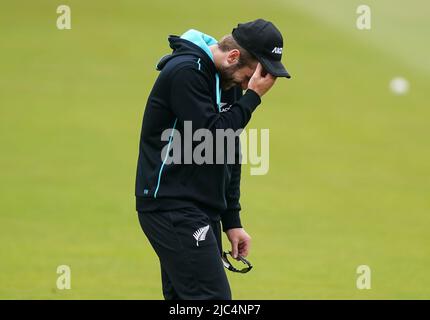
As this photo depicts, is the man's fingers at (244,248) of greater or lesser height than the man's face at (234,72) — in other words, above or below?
below

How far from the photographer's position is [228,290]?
6160mm

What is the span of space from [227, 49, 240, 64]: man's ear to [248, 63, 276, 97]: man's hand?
0.50 feet

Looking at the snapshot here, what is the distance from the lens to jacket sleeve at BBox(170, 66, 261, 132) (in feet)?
19.3

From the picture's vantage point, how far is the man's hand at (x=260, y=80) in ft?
20.0

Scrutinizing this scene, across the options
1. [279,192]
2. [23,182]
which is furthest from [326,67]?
[23,182]

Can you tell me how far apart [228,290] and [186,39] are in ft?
5.23

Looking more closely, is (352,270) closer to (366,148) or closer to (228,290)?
(228,290)

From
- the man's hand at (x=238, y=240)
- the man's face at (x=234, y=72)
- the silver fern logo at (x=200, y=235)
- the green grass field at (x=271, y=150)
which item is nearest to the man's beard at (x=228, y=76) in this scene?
the man's face at (x=234, y=72)

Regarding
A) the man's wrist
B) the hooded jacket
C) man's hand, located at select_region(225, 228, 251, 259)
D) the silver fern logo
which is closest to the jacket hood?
the hooded jacket

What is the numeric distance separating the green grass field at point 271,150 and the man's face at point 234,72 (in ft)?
12.4

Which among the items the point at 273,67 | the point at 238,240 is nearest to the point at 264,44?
the point at 273,67

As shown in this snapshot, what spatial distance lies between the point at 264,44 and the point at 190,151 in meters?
0.80

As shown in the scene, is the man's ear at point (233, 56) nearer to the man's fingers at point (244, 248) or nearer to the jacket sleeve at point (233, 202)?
the jacket sleeve at point (233, 202)

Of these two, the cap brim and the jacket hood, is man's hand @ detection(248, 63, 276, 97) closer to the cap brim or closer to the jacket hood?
the cap brim
